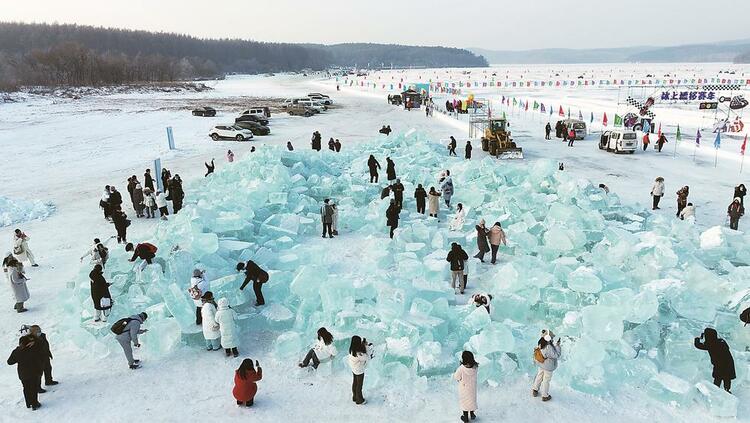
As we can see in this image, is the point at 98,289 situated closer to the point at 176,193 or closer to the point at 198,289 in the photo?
the point at 198,289

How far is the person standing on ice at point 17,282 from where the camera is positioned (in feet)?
31.6

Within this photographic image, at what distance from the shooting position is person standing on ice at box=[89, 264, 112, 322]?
29.4 ft

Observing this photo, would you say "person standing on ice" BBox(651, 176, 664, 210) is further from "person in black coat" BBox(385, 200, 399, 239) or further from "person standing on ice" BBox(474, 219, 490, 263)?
"person in black coat" BBox(385, 200, 399, 239)

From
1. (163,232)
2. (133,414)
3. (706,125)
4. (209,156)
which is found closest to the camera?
(133,414)

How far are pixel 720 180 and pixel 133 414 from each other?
72.0 feet

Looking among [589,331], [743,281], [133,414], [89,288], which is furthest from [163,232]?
[743,281]

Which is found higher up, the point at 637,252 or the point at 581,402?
the point at 637,252

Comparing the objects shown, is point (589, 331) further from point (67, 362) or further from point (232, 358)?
point (67, 362)

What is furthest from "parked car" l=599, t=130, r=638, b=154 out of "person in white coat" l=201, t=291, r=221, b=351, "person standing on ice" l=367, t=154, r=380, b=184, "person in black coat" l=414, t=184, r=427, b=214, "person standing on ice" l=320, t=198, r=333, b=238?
"person in white coat" l=201, t=291, r=221, b=351

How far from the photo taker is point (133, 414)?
7.05 meters

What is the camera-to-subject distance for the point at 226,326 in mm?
8289

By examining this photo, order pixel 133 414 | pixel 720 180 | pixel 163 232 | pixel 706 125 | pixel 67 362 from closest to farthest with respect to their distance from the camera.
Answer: pixel 133 414 → pixel 67 362 → pixel 163 232 → pixel 720 180 → pixel 706 125

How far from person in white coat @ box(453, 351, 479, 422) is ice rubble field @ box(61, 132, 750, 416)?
1056 millimetres

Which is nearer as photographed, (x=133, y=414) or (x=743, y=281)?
(x=133, y=414)
